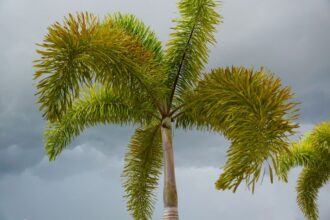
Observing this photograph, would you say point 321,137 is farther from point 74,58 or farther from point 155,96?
point 74,58

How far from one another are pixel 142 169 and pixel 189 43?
4.94m

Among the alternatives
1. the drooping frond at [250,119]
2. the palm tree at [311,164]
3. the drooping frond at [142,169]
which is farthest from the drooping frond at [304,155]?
the drooping frond at [250,119]

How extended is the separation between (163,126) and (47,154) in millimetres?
3821

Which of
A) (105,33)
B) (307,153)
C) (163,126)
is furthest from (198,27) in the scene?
(307,153)

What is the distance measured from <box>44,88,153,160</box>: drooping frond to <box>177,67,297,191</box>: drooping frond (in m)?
3.37

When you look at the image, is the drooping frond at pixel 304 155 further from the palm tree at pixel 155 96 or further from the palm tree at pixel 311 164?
the palm tree at pixel 155 96

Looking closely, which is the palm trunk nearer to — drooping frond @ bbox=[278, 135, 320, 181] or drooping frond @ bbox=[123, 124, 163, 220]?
drooping frond @ bbox=[123, 124, 163, 220]

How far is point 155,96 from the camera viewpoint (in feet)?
50.5

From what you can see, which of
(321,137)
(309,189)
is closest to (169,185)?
(321,137)

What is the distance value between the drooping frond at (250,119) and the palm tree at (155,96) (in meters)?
0.02

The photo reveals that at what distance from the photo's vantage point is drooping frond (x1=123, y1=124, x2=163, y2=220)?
1855 centimetres

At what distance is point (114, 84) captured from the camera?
13.8 meters

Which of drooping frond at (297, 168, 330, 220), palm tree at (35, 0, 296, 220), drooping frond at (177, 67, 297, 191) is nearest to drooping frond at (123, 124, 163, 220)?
palm tree at (35, 0, 296, 220)

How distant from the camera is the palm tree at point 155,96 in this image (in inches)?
470
